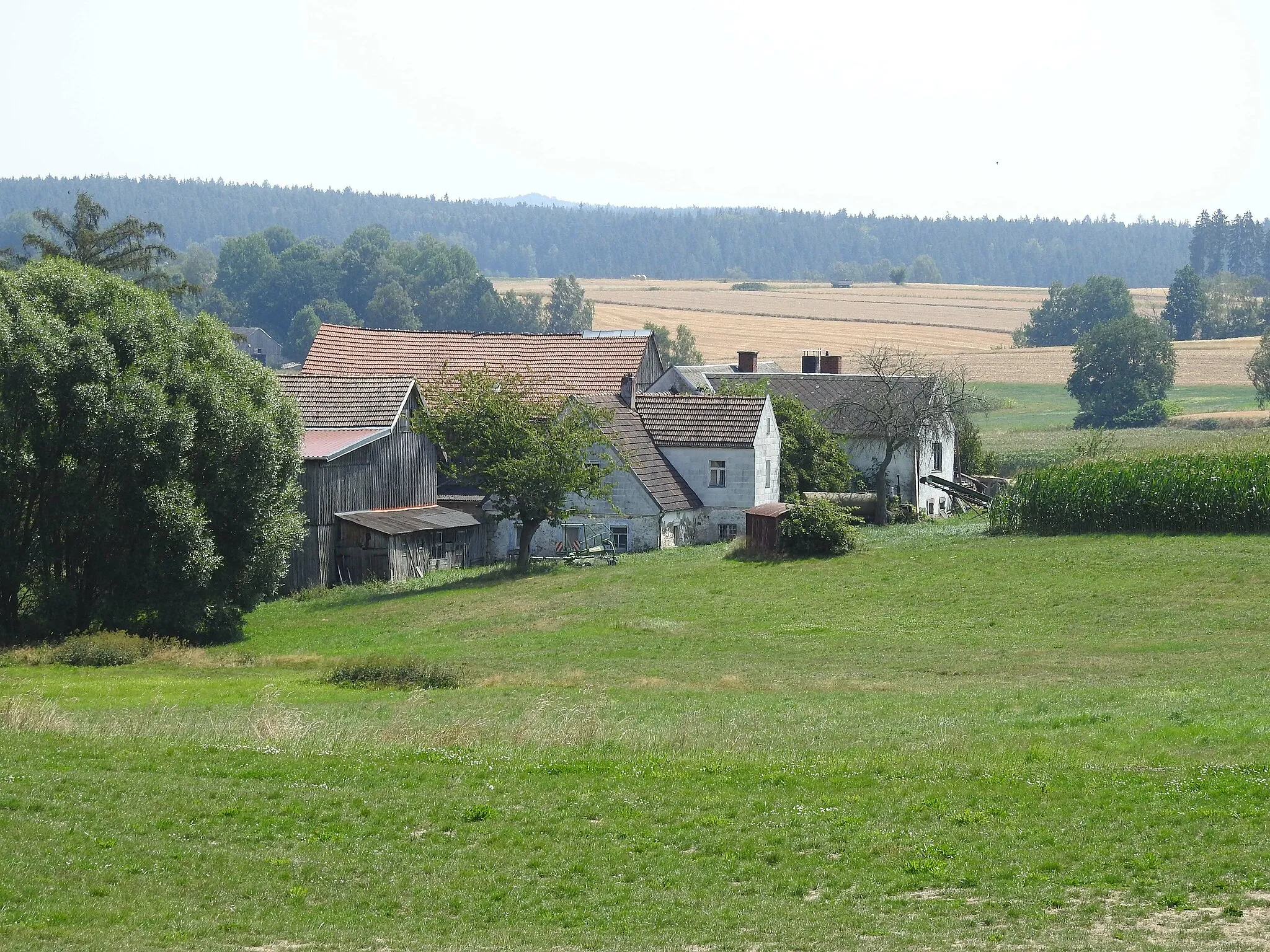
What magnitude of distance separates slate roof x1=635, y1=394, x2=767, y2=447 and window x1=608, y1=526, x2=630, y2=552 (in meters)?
5.72

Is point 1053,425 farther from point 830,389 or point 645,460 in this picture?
point 645,460

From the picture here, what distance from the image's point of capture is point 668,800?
17.5 meters

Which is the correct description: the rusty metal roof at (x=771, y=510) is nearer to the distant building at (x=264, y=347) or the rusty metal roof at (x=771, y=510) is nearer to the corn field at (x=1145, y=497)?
the corn field at (x=1145, y=497)

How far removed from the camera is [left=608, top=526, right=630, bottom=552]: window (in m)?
55.5

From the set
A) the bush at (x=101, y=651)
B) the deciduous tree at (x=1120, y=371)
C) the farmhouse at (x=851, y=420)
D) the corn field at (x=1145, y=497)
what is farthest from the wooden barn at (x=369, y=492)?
the deciduous tree at (x=1120, y=371)

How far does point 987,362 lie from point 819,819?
145m

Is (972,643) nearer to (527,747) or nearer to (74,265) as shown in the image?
(527,747)

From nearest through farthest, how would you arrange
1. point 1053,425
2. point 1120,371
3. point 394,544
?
point 394,544
point 1053,425
point 1120,371

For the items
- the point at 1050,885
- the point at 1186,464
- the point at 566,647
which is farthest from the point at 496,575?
the point at 1050,885

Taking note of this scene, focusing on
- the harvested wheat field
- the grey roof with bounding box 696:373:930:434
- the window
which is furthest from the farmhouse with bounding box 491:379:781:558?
the harvested wheat field

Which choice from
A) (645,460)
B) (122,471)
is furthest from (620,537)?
(122,471)

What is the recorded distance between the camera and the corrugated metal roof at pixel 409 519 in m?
48.7

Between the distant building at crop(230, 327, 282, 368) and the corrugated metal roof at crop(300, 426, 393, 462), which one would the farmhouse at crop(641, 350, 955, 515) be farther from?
the distant building at crop(230, 327, 282, 368)

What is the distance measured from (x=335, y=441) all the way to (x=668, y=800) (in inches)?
1395
